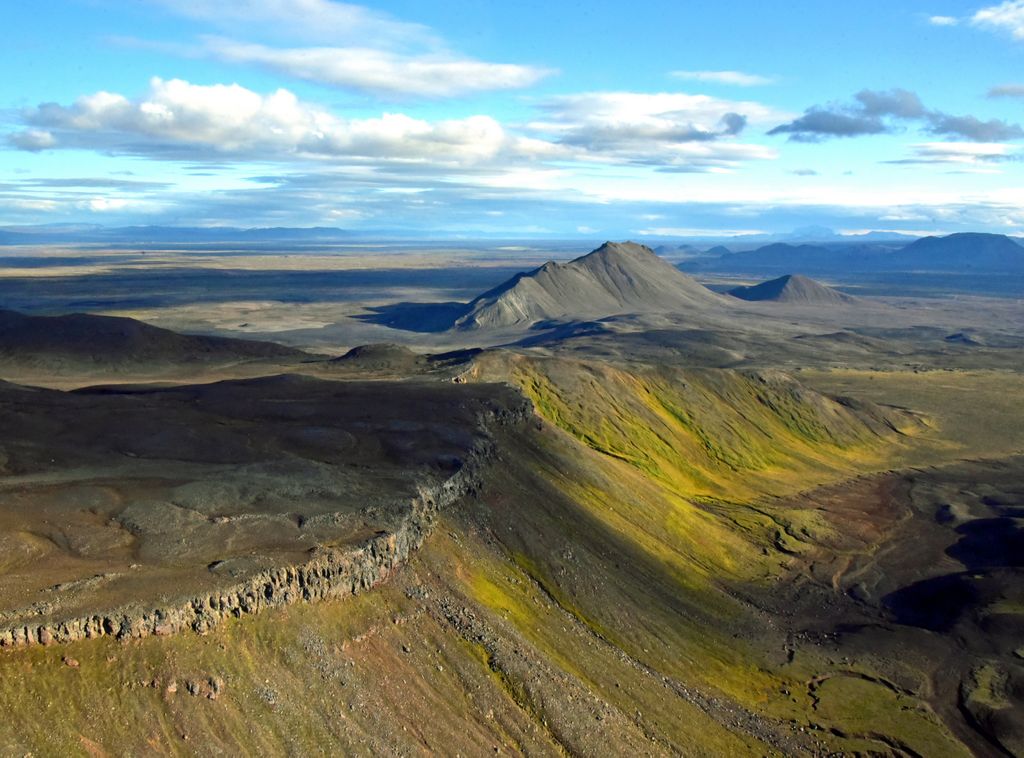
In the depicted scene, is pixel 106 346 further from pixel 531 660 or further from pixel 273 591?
pixel 531 660

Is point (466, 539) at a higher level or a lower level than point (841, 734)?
higher

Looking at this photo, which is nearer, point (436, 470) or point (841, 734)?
point (841, 734)

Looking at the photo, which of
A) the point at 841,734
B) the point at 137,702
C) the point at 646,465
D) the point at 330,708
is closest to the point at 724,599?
the point at 841,734

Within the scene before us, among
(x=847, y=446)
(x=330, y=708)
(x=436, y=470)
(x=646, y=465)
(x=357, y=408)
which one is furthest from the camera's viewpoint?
(x=847, y=446)

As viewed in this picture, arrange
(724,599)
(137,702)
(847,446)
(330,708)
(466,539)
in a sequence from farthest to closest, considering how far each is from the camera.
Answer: (847,446), (724,599), (466,539), (330,708), (137,702)

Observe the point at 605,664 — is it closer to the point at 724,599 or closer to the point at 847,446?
the point at 724,599

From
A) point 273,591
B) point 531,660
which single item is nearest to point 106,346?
point 273,591

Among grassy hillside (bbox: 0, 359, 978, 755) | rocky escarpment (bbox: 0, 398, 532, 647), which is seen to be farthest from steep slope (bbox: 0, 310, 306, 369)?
rocky escarpment (bbox: 0, 398, 532, 647)

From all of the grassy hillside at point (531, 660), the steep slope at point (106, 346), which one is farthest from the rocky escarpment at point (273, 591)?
the steep slope at point (106, 346)
